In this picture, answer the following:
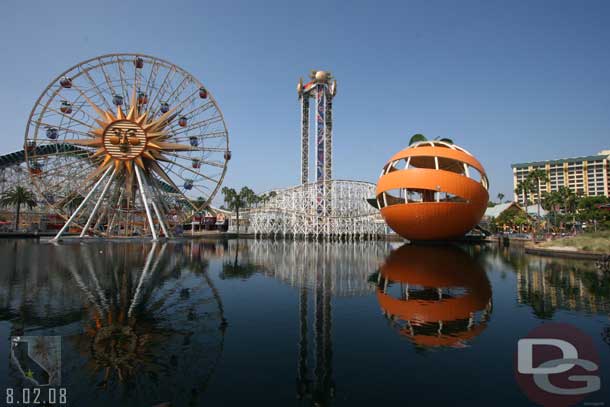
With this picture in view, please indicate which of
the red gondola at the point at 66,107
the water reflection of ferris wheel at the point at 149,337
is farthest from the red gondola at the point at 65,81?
the water reflection of ferris wheel at the point at 149,337

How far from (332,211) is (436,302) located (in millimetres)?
48731

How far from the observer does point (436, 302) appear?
12750mm

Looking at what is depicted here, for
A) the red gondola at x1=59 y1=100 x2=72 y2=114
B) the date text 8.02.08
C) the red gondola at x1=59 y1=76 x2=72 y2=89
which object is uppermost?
the red gondola at x1=59 y1=76 x2=72 y2=89

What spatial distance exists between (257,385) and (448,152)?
33.5 meters

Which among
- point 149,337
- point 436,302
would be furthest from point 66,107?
point 436,302

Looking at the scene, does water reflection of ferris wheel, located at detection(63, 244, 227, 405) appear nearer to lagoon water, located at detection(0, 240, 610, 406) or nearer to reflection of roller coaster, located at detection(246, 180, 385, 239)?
lagoon water, located at detection(0, 240, 610, 406)

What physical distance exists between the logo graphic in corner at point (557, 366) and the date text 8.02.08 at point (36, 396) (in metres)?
7.65

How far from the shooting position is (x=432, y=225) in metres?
36.0

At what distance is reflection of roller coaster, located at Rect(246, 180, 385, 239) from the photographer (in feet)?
199

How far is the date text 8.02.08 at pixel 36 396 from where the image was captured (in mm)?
5770

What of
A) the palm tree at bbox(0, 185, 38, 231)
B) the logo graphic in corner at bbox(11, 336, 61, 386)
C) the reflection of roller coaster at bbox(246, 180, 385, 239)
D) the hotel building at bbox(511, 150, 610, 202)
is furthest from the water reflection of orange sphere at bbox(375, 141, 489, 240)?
the hotel building at bbox(511, 150, 610, 202)

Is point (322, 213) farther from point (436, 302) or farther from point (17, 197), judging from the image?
point (436, 302)

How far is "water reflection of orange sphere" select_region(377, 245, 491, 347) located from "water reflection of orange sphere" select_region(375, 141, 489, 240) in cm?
1378

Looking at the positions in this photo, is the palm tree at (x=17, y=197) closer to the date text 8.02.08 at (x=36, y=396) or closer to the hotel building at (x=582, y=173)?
the date text 8.02.08 at (x=36, y=396)
